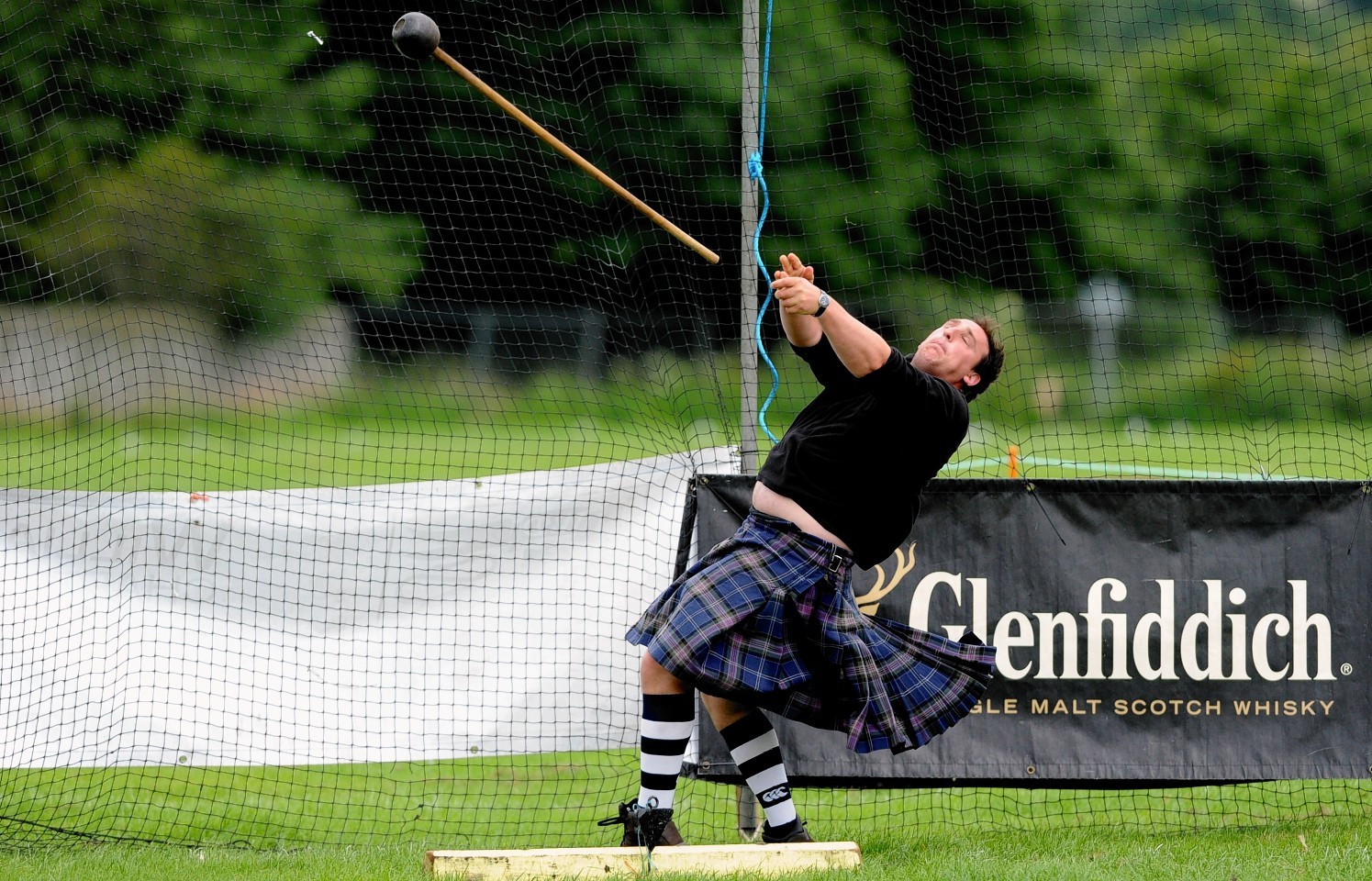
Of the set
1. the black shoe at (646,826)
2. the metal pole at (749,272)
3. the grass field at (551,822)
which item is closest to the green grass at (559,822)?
the grass field at (551,822)

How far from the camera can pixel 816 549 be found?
3.34 meters

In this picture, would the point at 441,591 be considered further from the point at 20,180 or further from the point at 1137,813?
the point at 20,180

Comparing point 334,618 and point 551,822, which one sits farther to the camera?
point 334,618

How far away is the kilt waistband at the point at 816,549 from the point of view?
3.34m

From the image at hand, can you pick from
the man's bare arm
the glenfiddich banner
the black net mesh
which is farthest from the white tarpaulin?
the man's bare arm

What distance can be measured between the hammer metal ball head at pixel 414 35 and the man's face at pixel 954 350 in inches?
57.5

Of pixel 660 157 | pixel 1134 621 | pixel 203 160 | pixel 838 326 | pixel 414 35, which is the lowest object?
pixel 1134 621

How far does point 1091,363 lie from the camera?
13.4 metres

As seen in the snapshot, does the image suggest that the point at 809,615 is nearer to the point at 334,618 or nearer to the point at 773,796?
the point at 773,796

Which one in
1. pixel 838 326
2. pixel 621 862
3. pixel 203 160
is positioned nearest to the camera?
pixel 838 326

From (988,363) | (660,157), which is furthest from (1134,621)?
(660,157)

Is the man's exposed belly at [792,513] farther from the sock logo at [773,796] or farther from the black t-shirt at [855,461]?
the sock logo at [773,796]

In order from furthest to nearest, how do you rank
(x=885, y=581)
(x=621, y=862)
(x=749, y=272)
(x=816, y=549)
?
(x=749, y=272)
(x=885, y=581)
(x=816, y=549)
(x=621, y=862)

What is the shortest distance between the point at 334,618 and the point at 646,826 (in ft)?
5.09
